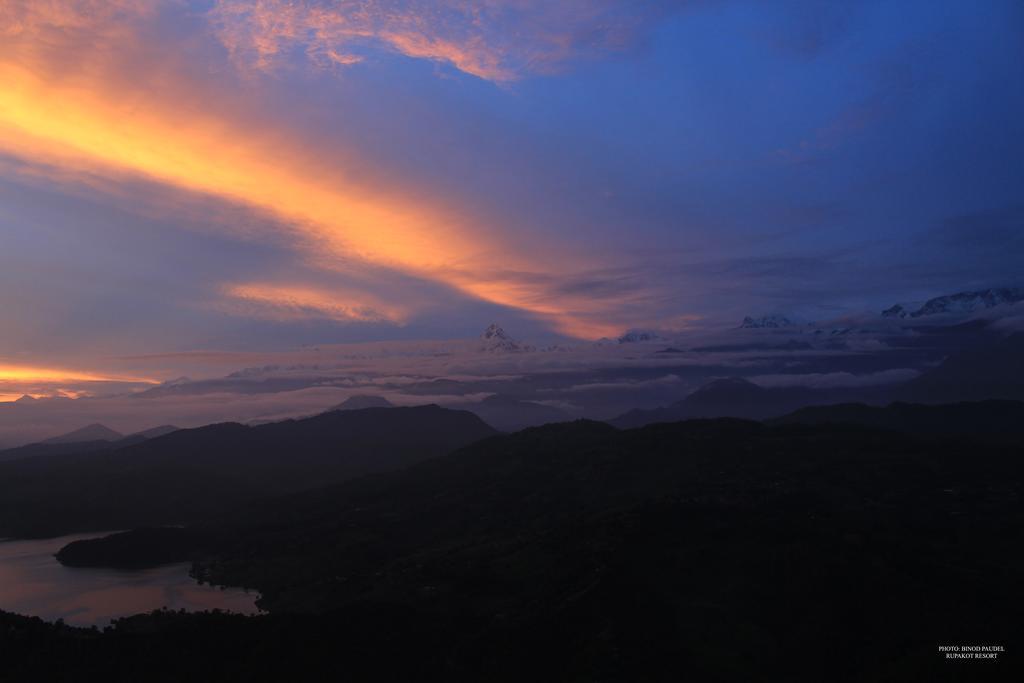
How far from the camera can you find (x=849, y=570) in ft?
591

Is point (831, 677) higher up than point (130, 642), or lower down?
lower down

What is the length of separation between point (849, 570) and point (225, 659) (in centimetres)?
13811

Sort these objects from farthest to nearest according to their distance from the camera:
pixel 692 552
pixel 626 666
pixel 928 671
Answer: pixel 692 552 < pixel 626 666 < pixel 928 671

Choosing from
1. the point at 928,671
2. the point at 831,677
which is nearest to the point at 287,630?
the point at 831,677

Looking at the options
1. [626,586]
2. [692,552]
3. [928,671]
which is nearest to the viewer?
[928,671]

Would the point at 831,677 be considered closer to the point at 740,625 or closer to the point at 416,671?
the point at 740,625

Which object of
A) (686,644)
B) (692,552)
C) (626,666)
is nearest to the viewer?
(626,666)

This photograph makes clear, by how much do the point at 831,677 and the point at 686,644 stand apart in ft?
86.2

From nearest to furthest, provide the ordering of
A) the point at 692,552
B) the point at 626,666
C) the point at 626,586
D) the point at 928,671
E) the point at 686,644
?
the point at 928,671
the point at 626,666
the point at 686,644
the point at 626,586
the point at 692,552

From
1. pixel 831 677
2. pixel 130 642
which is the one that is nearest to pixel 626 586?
pixel 831 677

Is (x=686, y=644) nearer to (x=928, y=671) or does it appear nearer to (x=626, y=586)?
(x=626, y=586)

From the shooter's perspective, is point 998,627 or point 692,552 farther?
point 692,552

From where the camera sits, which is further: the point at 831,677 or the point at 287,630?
the point at 287,630

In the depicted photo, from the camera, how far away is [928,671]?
125m
